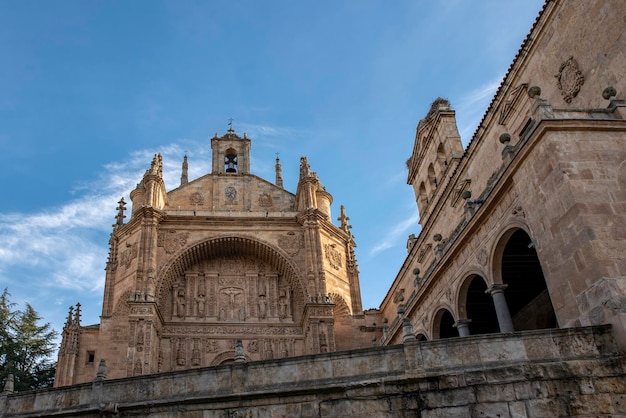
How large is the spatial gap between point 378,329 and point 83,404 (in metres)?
17.8

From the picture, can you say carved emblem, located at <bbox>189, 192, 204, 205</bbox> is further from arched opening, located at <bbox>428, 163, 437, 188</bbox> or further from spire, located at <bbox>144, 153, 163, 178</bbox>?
arched opening, located at <bbox>428, 163, 437, 188</bbox>

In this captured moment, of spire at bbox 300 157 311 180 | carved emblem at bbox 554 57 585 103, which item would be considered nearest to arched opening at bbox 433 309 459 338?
carved emblem at bbox 554 57 585 103

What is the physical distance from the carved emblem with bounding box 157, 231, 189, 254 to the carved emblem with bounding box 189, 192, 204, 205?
93.9 inches

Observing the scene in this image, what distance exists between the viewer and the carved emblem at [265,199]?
30812 millimetres

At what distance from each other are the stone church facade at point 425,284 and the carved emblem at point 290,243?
10 cm

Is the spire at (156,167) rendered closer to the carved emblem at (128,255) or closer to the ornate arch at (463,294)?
the carved emblem at (128,255)

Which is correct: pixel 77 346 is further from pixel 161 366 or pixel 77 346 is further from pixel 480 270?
pixel 480 270

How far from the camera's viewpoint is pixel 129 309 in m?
25.1

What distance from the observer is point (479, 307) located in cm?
1852

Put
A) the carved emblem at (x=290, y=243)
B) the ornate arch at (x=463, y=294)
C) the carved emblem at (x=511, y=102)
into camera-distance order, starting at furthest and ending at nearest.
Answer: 1. the carved emblem at (x=290, y=243)
2. the carved emblem at (x=511, y=102)
3. the ornate arch at (x=463, y=294)

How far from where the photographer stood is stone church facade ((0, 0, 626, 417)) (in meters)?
10.3

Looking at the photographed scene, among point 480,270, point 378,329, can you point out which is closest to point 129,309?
point 378,329

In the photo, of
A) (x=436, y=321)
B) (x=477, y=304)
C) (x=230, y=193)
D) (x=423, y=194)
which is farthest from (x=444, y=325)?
(x=230, y=193)

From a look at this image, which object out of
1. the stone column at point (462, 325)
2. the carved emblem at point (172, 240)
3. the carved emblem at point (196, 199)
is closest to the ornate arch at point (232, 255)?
the carved emblem at point (172, 240)
